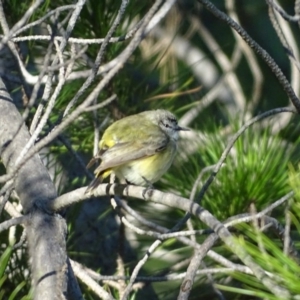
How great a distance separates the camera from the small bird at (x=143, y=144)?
2670 mm

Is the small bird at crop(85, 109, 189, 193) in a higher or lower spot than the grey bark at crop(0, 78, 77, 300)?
lower

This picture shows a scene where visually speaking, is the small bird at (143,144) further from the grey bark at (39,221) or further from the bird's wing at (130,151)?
the grey bark at (39,221)

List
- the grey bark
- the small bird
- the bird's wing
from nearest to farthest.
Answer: the grey bark
the bird's wing
the small bird

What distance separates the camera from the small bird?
2670 millimetres

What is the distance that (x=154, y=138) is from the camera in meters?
2.81

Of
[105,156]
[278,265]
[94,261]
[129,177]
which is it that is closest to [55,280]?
[278,265]

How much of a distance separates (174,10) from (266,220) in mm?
1842

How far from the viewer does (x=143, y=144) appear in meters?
2.77

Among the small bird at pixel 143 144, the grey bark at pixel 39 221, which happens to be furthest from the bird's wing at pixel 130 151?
the grey bark at pixel 39 221

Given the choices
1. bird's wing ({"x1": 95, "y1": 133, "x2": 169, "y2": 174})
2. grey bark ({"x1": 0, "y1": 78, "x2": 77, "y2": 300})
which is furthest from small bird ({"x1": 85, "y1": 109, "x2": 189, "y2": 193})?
grey bark ({"x1": 0, "y1": 78, "x2": 77, "y2": 300})

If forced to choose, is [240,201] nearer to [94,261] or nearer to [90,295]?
[90,295]

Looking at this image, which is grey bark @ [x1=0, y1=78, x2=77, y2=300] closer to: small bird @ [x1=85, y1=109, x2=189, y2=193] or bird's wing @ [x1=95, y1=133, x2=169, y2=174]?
bird's wing @ [x1=95, y1=133, x2=169, y2=174]

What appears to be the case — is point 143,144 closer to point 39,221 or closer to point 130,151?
point 130,151

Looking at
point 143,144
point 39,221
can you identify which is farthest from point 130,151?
point 39,221
